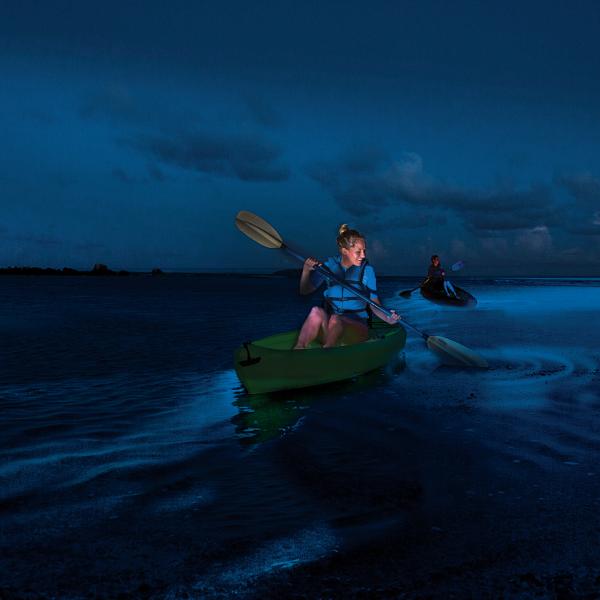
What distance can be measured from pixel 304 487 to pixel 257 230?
606cm

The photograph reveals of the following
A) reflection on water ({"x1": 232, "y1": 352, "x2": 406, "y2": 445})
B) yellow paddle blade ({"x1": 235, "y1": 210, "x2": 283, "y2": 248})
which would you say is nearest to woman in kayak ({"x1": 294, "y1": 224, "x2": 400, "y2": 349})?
reflection on water ({"x1": 232, "y1": 352, "x2": 406, "y2": 445})

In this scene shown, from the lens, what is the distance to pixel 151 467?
14.8ft

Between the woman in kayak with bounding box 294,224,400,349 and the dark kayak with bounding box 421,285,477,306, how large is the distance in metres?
16.0

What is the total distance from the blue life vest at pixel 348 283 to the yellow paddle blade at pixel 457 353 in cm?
176

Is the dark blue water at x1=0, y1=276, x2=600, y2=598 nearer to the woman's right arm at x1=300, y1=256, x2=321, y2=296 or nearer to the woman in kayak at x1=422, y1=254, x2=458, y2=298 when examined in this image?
the woman's right arm at x1=300, y1=256, x2=321, y2=296

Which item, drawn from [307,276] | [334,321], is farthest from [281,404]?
[307,276]

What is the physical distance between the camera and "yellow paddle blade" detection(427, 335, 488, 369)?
9.21 metres

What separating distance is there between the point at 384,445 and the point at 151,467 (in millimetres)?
2019

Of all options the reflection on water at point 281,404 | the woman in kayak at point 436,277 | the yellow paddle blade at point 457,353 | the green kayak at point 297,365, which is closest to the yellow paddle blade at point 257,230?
the green kayak at point 297,365

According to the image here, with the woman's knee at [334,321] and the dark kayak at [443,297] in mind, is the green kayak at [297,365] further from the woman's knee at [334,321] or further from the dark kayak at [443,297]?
the dark kayak at [443,297]

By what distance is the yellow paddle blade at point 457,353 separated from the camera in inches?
363

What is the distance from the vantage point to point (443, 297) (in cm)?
2436

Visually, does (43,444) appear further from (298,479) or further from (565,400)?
(565,400)

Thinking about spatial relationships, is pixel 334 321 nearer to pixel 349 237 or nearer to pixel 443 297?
pixel 349 237
